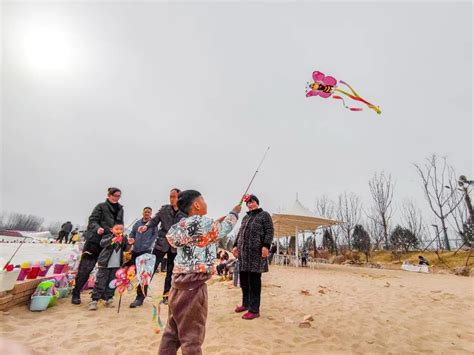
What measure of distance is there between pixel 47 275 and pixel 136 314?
191 cm

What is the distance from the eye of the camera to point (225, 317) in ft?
11.5

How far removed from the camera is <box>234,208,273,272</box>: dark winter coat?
363cm

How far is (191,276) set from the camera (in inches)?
74.3

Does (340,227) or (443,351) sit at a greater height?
(340,227)

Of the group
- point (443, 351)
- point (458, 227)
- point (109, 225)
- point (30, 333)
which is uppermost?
point (458, 227)

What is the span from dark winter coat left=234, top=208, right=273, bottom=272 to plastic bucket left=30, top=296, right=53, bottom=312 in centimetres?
278

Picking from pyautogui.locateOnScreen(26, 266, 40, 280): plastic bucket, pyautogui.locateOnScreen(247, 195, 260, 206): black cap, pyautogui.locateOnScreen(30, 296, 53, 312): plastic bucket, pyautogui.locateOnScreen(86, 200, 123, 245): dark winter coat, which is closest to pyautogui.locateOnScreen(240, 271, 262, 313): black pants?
pyautogui.locateOnScreen(247, 195, 260, 206): black cap

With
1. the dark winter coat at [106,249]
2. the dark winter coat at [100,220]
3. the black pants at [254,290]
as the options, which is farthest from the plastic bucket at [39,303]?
the black pants at [254,290]

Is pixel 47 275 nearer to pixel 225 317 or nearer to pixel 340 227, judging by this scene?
pixel 225 317

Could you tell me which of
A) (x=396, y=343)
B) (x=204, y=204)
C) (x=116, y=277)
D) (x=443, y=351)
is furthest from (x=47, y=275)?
(x=443, y=351)

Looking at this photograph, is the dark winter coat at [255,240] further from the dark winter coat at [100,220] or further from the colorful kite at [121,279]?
the dark winter coat at [100,220]

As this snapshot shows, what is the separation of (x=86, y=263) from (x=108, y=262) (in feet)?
1.11

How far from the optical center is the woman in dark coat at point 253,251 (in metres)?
3.53

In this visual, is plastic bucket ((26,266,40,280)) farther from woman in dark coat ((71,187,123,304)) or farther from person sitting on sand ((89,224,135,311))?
person sitting on sand ((89,224,135,311))
